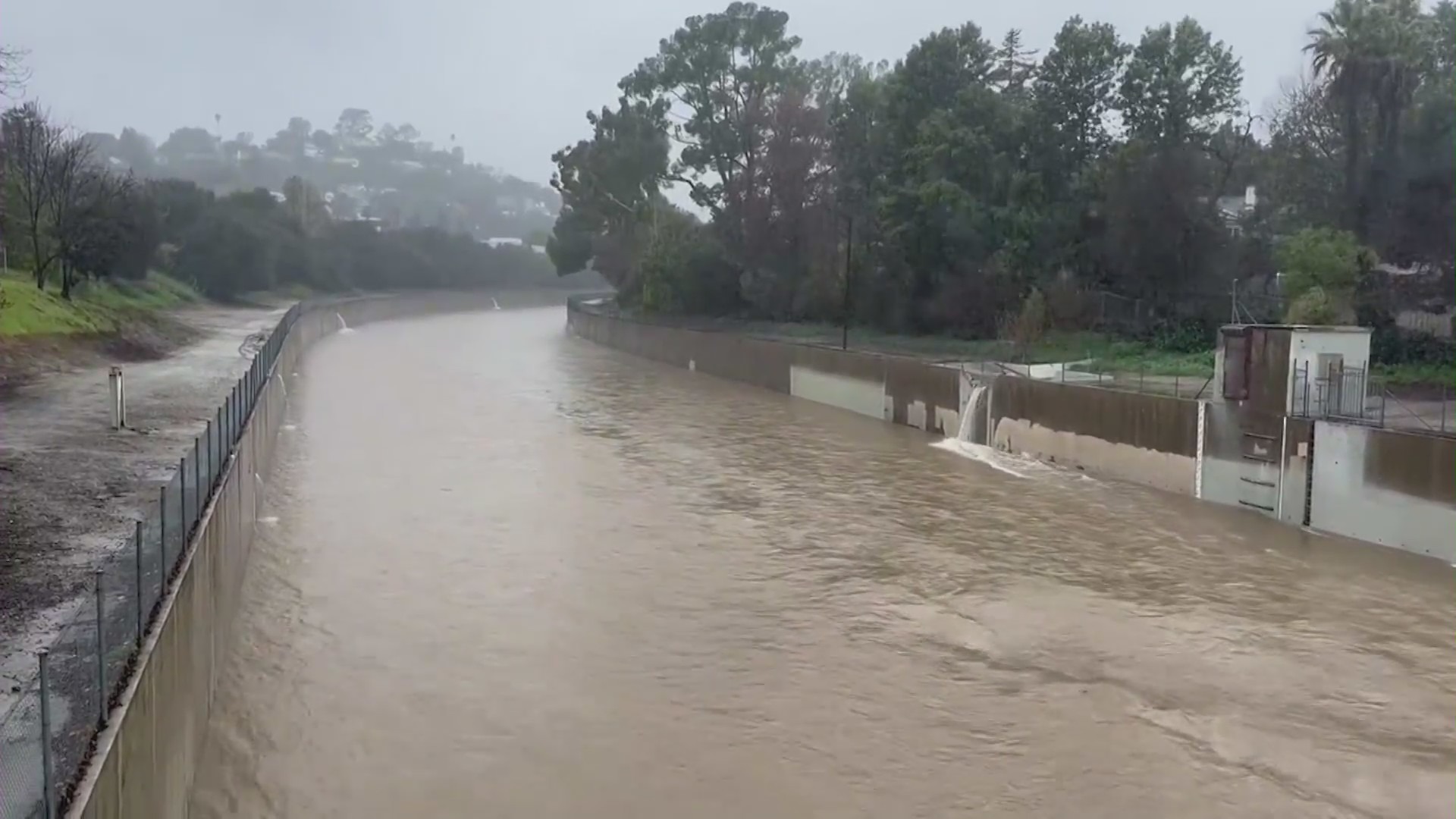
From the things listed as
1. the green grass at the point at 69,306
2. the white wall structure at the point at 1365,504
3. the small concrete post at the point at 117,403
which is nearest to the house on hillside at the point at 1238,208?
the white wall structure at the point at 1365,504

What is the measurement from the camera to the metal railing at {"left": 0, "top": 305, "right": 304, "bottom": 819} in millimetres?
5859

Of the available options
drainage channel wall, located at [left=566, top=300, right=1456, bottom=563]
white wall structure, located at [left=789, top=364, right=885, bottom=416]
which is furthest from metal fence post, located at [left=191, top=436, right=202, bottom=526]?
white wall structure, located at [left=789, top=364, right=885, bottom=416]

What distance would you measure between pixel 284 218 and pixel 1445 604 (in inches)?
3625

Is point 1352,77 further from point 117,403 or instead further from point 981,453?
point 117,403

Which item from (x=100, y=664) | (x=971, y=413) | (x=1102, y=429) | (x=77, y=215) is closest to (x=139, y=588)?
(x=100, y=664)

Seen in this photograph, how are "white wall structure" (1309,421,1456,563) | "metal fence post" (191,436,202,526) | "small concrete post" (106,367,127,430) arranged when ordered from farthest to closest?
"small concrete post" (106,367,127,430) < "white wall structure" (1309,421,1456,563) < "metal fence post" (191,436,202,526)

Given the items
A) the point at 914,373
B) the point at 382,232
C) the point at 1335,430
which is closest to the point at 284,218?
the point at 382,232

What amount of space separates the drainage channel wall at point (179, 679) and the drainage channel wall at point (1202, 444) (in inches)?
614

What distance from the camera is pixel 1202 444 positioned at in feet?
75.1

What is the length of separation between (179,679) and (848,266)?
1444 inches

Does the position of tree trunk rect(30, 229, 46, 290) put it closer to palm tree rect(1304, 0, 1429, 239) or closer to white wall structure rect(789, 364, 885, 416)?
white wall structure rect(789, 364, 885, 416)

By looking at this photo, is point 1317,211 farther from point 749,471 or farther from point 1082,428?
point 749,471

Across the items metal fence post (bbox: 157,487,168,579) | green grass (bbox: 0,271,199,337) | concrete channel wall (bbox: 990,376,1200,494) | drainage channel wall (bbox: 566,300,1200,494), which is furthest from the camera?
green grass (bbox: 0,271,199,337)

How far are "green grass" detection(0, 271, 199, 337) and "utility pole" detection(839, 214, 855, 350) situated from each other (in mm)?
22379
